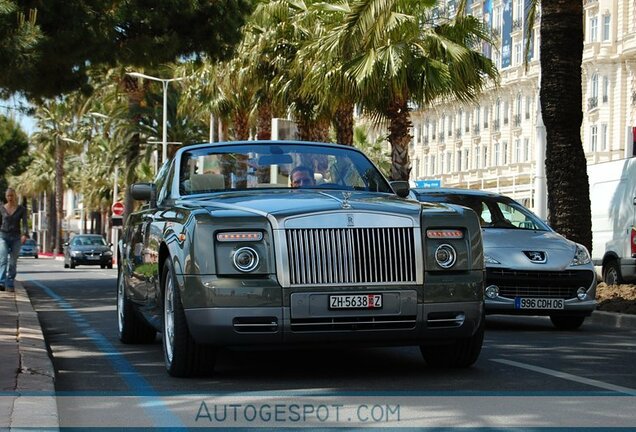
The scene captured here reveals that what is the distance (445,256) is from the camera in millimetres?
8789

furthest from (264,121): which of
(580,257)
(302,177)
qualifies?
(302,177)

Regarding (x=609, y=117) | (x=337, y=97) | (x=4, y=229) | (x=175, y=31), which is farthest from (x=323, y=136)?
(x=609, y=117)

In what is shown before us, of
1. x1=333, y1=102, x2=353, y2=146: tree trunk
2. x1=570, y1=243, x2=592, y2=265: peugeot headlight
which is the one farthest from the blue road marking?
x1=333, y1=102, x2=353, y2=146: tree trunk

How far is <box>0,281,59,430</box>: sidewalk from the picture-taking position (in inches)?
266

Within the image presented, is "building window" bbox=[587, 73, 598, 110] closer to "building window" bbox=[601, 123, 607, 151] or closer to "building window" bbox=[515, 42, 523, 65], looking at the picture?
"building window" bbox=[601, 123, 607, 151]

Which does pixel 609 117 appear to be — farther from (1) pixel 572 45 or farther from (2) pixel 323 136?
(1) pixel 572 45

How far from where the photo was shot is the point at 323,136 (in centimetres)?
3459

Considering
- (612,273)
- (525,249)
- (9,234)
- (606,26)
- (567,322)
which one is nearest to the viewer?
(525,249)

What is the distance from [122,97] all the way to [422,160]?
42.3 metres

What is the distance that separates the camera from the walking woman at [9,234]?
20766mm

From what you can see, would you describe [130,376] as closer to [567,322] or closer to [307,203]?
[307,203]

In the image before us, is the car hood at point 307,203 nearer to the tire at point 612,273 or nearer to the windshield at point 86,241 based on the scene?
the tire at point 612,273

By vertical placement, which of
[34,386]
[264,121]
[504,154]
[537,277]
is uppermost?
[504,154]

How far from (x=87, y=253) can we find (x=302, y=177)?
44.7 m
